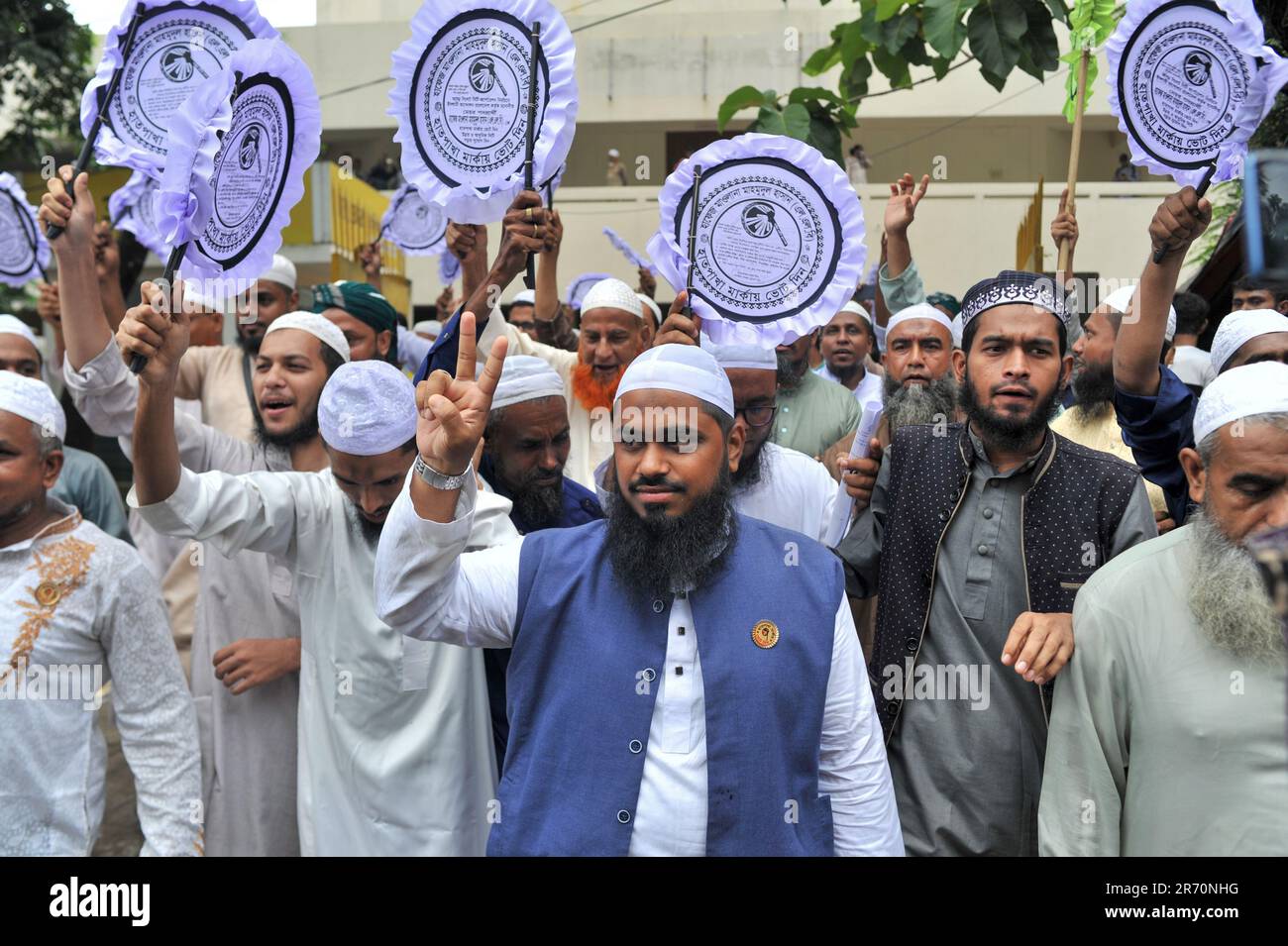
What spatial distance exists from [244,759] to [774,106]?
12.6ft

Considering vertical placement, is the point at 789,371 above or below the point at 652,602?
above

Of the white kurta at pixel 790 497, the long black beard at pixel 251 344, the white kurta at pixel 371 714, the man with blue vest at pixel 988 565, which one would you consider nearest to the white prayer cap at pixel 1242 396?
the man with blue vest at pixel 988 565

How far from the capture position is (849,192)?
4176 mm

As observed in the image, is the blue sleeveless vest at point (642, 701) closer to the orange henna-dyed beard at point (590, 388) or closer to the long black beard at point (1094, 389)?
the long black beard at point (1094, 389)

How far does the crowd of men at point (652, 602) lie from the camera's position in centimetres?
279

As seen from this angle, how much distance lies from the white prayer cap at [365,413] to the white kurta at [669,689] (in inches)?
27.4

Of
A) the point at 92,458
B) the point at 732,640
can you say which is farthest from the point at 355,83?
the point at 732,640

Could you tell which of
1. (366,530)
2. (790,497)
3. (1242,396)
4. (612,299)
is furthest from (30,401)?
(1242,396)

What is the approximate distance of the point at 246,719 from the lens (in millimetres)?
3975

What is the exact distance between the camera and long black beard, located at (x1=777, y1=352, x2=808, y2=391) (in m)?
5.31

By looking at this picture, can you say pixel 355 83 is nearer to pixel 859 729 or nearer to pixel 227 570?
pixel 227 570

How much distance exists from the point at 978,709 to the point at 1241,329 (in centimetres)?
156

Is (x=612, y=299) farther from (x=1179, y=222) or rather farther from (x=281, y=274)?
(x=1179, y=222)

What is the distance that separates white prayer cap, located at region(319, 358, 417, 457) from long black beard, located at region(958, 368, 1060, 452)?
145cm
